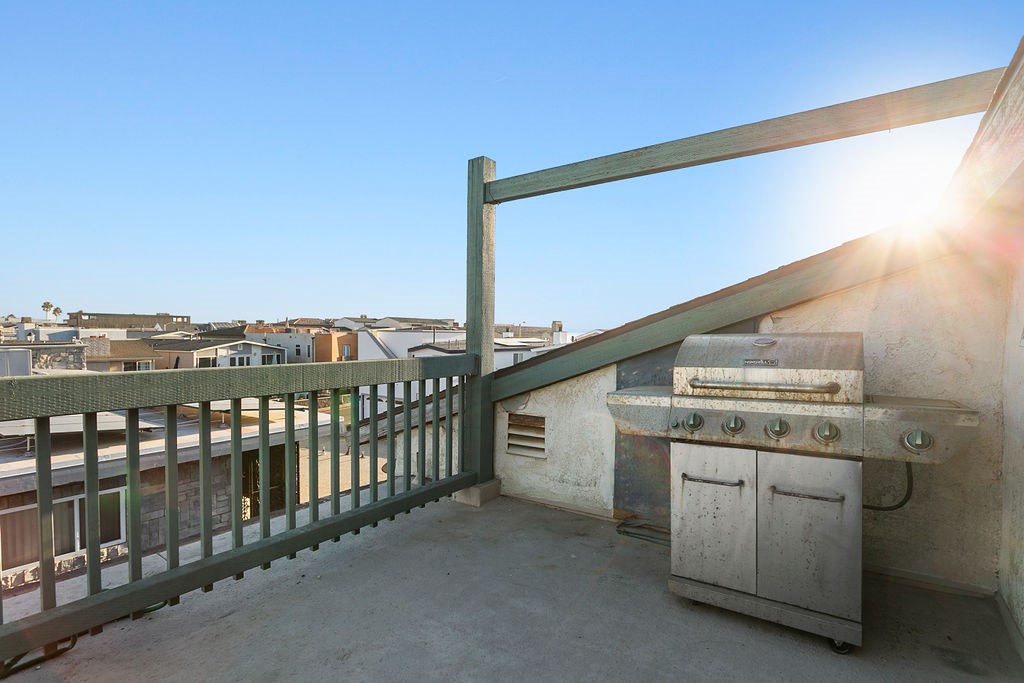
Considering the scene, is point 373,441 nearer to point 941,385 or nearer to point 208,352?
point 941,385

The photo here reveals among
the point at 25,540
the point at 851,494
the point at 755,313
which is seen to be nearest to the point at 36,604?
the point at 851,494

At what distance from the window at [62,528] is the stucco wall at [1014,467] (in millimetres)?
10171

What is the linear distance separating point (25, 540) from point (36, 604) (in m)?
8.53

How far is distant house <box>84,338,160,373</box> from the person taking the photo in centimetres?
1898

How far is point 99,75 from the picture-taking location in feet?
21.6

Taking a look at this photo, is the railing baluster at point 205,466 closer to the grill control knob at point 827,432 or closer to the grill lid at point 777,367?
the grill lid at point 777,367

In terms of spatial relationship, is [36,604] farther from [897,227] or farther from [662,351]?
[897,227]

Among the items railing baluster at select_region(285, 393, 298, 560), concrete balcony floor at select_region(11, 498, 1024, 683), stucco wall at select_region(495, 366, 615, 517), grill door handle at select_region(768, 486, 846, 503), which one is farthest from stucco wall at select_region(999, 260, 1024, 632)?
railing baluster at select_region(285, 393, 298, 560)

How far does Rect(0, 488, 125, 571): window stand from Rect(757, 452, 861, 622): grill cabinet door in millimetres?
9281

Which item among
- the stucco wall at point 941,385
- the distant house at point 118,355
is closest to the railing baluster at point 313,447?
the stucco wall at point 941,385

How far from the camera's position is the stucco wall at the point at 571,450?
3297 mm

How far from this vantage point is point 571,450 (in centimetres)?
344

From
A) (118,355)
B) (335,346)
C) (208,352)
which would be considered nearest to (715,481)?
(118,355)

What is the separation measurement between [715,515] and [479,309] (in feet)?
7.31
